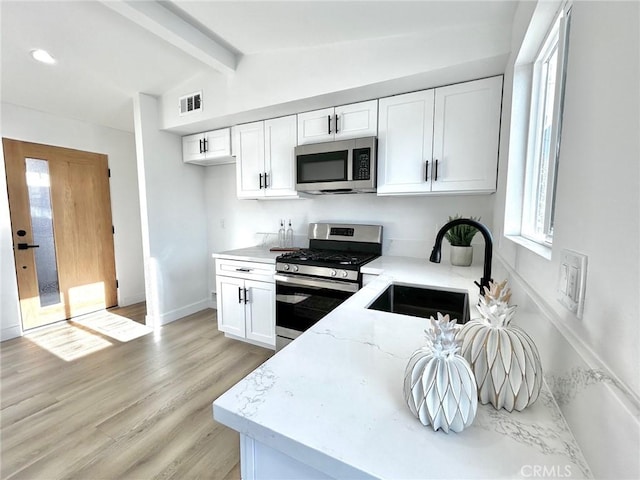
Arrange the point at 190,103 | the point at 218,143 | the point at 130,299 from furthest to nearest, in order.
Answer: the point at 130,299, the point at 218,143, the point at 190,103

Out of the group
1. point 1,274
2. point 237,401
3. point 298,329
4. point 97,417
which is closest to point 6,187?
point 1,274

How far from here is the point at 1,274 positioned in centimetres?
275

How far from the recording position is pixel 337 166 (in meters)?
2.25

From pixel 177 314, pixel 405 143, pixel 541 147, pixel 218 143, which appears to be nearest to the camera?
pixel 541 147

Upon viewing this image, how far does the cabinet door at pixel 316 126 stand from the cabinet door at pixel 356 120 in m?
0.06

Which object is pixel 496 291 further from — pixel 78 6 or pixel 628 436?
pixel 78 6

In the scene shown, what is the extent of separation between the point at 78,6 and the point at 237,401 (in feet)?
8.90

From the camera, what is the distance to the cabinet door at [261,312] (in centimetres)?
253

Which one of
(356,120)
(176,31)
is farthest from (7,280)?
(356,120)

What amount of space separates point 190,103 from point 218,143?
44cm

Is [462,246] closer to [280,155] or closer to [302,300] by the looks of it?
[302,300]

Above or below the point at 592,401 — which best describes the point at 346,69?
above

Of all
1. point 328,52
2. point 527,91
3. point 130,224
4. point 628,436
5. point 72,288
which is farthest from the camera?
point 130,224

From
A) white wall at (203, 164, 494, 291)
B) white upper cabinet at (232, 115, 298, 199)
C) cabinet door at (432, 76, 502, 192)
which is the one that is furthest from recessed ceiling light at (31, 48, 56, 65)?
cabinet door at (432, 76, 502, 192)
